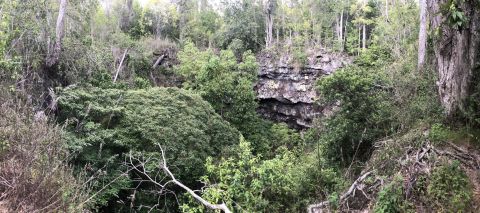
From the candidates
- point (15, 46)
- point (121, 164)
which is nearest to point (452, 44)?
point (121, 164)

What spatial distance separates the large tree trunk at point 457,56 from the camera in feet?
17.3

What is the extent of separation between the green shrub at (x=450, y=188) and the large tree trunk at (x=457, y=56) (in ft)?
3.43

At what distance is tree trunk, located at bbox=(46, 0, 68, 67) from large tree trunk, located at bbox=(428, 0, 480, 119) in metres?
11.1

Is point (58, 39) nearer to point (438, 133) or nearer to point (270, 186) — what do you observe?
point (270, 186)

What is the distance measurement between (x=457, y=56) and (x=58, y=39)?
1152 centimetres

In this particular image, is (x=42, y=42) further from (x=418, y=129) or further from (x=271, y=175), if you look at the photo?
(x=418, y=129)

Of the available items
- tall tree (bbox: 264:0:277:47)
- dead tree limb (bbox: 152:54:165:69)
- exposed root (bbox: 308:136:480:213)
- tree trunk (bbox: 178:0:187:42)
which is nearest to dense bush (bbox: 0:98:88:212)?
exposed root (bbox: 308:136:480:213)

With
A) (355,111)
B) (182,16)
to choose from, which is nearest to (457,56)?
(355,111)

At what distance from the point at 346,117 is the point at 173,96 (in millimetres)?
6570

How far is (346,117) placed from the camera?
30.4ft

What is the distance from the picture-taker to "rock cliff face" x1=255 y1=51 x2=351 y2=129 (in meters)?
21.3

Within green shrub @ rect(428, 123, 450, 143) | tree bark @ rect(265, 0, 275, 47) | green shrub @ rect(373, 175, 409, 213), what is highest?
tree bark @ rect(265, 0, 275, 47)

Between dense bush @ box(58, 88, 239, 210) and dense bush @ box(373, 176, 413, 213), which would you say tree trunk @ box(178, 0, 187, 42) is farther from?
dense bush @ box(373, 176, 413, 213)

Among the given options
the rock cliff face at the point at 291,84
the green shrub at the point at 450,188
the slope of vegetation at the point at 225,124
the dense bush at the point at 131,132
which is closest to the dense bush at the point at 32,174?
the slope of vegetation at the point at 225,124
